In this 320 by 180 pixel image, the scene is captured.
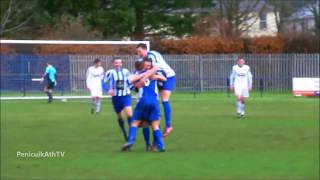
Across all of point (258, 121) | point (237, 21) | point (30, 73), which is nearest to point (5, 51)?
point (30, 73)

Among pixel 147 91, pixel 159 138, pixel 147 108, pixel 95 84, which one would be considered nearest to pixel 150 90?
pixel 147 91

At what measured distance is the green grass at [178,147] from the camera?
43.5ft

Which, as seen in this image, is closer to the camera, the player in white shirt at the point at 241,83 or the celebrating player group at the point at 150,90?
the celebrating player group at the point at 150,90

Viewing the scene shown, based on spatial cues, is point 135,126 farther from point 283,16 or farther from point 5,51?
point 283,16

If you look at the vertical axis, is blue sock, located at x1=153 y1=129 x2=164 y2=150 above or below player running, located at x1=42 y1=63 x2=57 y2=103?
below

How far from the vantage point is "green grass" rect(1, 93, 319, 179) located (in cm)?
1327

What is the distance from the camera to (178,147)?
56.2 feet

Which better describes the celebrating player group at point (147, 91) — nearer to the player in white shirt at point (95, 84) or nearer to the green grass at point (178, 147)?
the green grass at point (178, 147)

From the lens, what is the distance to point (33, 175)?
12828mm

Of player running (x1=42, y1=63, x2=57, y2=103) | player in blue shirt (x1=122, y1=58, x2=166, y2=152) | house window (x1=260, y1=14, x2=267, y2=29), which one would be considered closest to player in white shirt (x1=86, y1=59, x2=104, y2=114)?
player running (x1=42, y1=63, x2=57, y2=103)

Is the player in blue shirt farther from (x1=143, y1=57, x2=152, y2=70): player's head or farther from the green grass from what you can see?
the green grass

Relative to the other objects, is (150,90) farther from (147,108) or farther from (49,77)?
(49,77)

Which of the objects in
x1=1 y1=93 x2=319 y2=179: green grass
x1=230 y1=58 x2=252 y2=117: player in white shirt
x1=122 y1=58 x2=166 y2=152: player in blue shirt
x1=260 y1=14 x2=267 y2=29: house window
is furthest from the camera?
x1=260 y1=14 x2=267 y2=29: house window

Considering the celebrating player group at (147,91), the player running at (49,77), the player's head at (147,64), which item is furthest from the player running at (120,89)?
the player running at (49,77)
